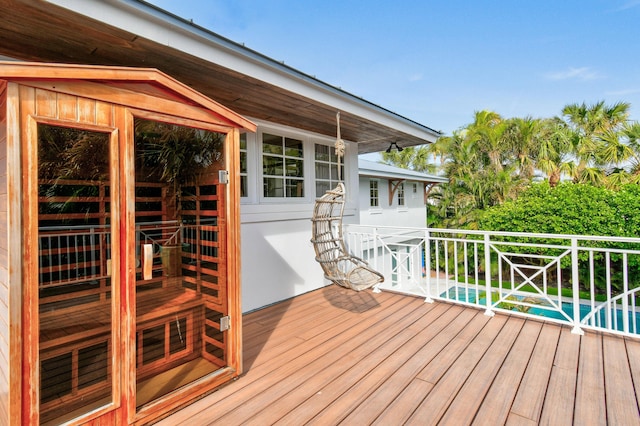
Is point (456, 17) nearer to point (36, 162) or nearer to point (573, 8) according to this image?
point (573, 8)

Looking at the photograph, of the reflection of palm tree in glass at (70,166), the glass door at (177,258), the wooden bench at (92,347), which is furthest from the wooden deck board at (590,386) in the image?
the reflection of palm tree in glass at (70,166)

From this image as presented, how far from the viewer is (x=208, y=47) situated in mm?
2402

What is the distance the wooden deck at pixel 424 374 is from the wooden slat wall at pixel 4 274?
32.0 inches

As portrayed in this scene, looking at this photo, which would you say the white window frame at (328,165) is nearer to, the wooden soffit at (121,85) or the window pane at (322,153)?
the window pane at (322,153)

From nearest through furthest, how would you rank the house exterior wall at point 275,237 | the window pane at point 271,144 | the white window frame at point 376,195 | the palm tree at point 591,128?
1. the house exterior wall at point 275,237
2. the window pane at point 271,144
3. the white window frame at point 376,195
4. the palm tree at point 591,128

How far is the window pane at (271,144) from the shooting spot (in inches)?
169

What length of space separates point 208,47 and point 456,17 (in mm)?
8260

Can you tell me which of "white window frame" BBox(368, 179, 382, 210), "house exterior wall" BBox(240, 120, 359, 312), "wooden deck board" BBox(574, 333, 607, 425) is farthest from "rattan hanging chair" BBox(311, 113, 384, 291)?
"white window frame" BBox(368, 179, 382, 210)

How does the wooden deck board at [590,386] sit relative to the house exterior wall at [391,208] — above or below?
below

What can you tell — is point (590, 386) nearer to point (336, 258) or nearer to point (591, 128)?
point (336, 258)

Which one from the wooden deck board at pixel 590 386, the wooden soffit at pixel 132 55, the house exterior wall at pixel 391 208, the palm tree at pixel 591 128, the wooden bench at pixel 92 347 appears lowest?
the wooden deck board at pixel 590 386

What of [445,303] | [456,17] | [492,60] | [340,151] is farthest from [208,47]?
[492,60]

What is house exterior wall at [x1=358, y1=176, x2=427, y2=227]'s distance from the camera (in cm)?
1041

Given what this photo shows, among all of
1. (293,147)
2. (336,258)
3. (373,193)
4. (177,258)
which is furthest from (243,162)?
(373,193)
